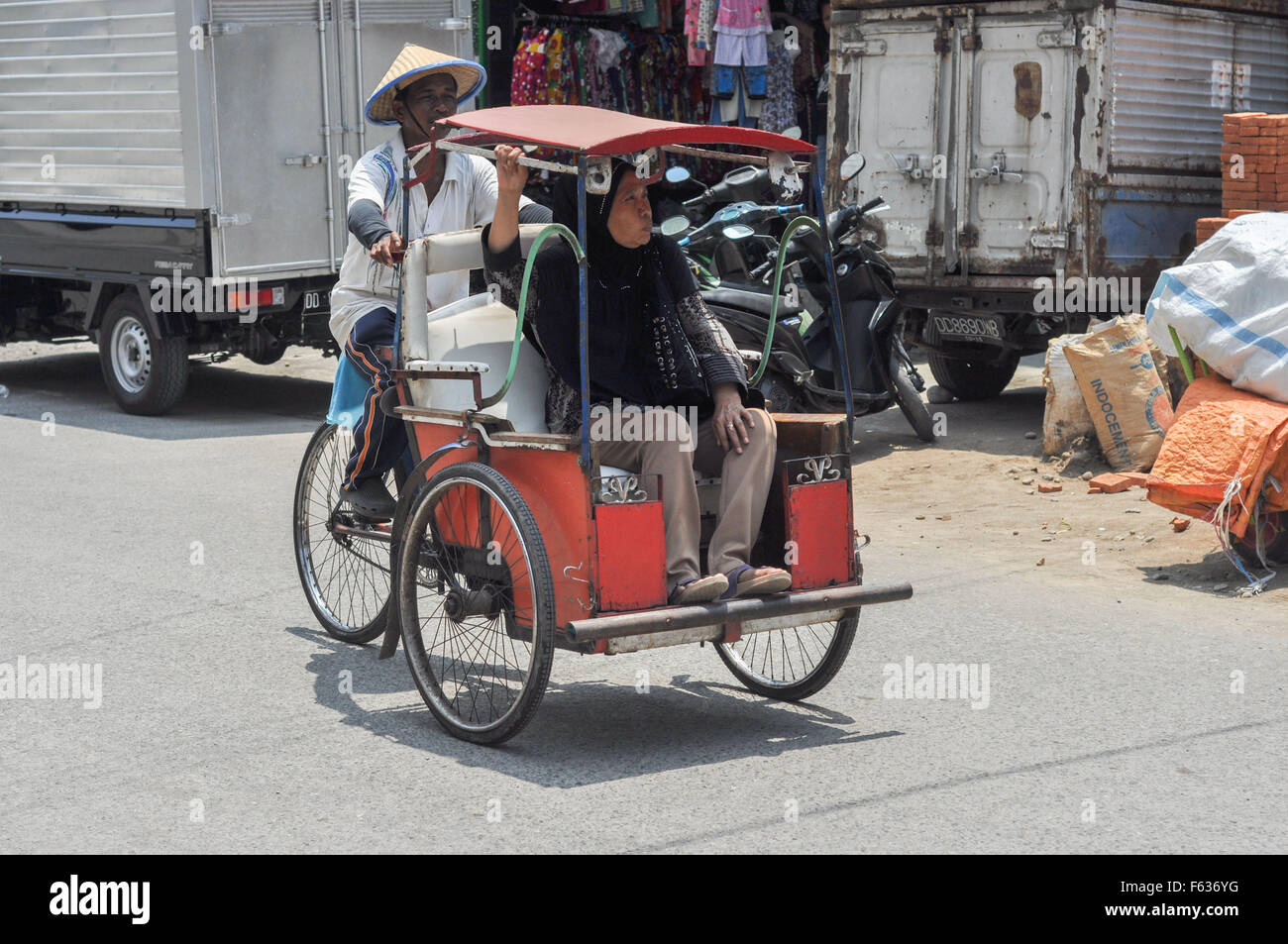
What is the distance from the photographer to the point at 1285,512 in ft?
23.0

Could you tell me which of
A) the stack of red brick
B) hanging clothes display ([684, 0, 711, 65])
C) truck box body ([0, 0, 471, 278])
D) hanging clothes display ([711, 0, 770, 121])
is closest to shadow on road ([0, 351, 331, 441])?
truck box body ([0, 0, 471, 278])

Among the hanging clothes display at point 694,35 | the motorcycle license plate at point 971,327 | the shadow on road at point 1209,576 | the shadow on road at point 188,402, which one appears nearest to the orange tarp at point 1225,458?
the shadow on road at point 1209,576

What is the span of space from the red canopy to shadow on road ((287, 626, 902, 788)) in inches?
69.4

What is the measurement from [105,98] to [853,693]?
8.71m

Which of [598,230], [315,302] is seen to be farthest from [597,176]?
[315,302]

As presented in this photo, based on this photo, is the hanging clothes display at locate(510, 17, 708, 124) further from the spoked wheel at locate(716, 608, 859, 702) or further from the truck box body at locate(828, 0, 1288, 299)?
the spoked wheel at locate(716, 608, 859, 702)

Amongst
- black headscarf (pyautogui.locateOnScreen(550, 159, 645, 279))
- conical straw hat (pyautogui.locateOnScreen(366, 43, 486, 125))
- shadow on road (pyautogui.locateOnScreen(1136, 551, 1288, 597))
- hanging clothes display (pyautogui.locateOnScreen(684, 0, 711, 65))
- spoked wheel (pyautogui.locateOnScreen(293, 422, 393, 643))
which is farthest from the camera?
hanging clothes display (pyautogui.locateOnScreen(684, 0, 711, 65))

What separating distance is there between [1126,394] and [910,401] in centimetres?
157

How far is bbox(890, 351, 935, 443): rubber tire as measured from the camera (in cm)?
1016

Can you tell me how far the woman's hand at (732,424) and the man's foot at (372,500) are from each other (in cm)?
140

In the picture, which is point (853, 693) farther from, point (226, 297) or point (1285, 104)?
point (1285, 104)

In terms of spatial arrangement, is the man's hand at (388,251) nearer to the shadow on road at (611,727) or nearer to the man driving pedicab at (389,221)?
the man driving pedicab at (389,221)

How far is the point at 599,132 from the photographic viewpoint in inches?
183

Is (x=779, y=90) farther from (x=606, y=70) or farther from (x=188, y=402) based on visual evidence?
(x=188, y=402)
